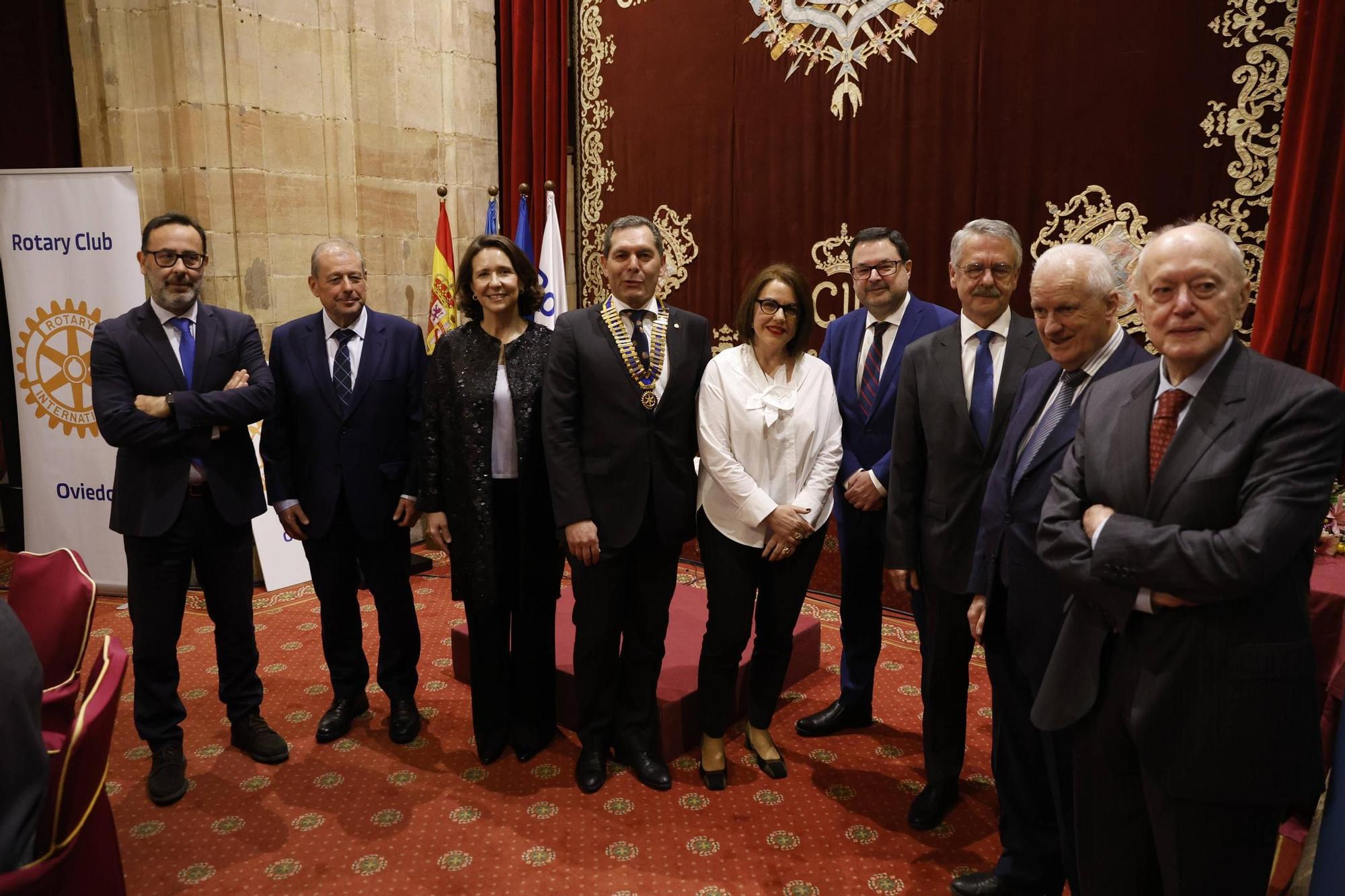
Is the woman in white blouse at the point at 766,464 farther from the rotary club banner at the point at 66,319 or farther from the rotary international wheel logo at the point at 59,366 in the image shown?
the rotary international wheel logo at the point at 59,366

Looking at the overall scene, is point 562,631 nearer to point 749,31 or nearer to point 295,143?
point 295,143

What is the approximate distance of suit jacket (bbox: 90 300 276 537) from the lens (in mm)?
2855

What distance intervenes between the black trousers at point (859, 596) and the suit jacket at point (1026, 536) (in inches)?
34.2

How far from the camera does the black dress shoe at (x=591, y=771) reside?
117 inches

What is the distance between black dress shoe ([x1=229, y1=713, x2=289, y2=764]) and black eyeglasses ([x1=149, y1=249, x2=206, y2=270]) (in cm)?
156

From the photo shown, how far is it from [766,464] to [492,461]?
2.88ft

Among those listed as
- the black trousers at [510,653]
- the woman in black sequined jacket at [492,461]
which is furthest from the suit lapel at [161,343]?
the black trousers at [510,653]

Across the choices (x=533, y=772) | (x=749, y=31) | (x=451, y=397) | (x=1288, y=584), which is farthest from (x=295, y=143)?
(x=1288, y=584)

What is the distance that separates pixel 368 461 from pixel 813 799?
186cm

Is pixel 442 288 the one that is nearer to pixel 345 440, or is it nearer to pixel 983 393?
pixel 345 440

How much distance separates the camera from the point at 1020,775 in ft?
7.50

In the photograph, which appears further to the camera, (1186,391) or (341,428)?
(341,428)

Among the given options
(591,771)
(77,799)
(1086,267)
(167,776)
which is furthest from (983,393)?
(167,776)

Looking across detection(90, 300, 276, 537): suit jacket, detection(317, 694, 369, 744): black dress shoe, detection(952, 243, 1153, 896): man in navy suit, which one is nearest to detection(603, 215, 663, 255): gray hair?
detection(952, 243, 1153, 896): man in navy suit
